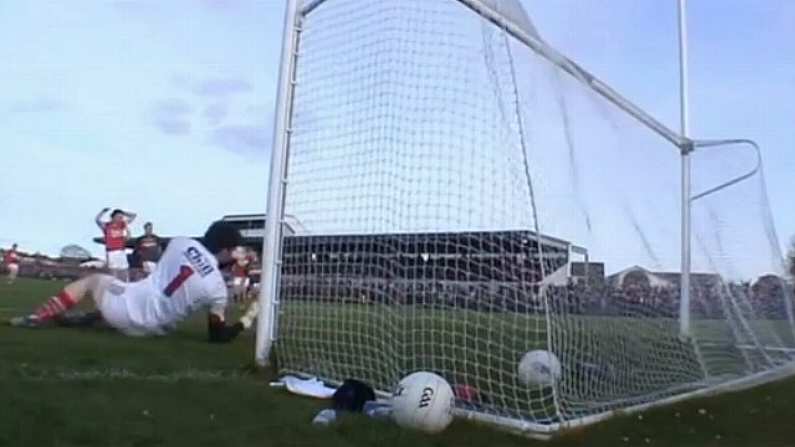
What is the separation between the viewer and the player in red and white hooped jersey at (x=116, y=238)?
1655 cm

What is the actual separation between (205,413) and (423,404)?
1.14 meters

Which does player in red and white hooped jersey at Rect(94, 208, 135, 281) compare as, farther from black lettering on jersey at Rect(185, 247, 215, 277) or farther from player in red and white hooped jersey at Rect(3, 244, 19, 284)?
player in red and white hooped jersey at Rect(3, 244, 19, 284)

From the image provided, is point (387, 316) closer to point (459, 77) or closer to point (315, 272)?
point (315, 272)

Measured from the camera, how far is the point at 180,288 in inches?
355

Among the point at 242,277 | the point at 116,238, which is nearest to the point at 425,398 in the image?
the point at 242,277

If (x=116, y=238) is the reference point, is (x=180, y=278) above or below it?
below

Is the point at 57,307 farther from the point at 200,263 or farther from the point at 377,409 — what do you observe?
the point at 377,409

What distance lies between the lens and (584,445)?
5117 mm

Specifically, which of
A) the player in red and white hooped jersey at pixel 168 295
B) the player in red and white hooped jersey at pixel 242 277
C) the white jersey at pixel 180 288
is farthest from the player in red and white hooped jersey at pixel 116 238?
the white jersey at pixel 180 288

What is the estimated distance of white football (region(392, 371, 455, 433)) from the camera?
5.09 metres

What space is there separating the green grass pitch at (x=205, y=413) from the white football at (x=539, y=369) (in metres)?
0.38

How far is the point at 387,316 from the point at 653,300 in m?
2.49

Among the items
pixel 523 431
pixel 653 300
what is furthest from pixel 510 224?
pixel 653 300

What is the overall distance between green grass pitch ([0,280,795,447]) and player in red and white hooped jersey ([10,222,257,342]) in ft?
4.10
